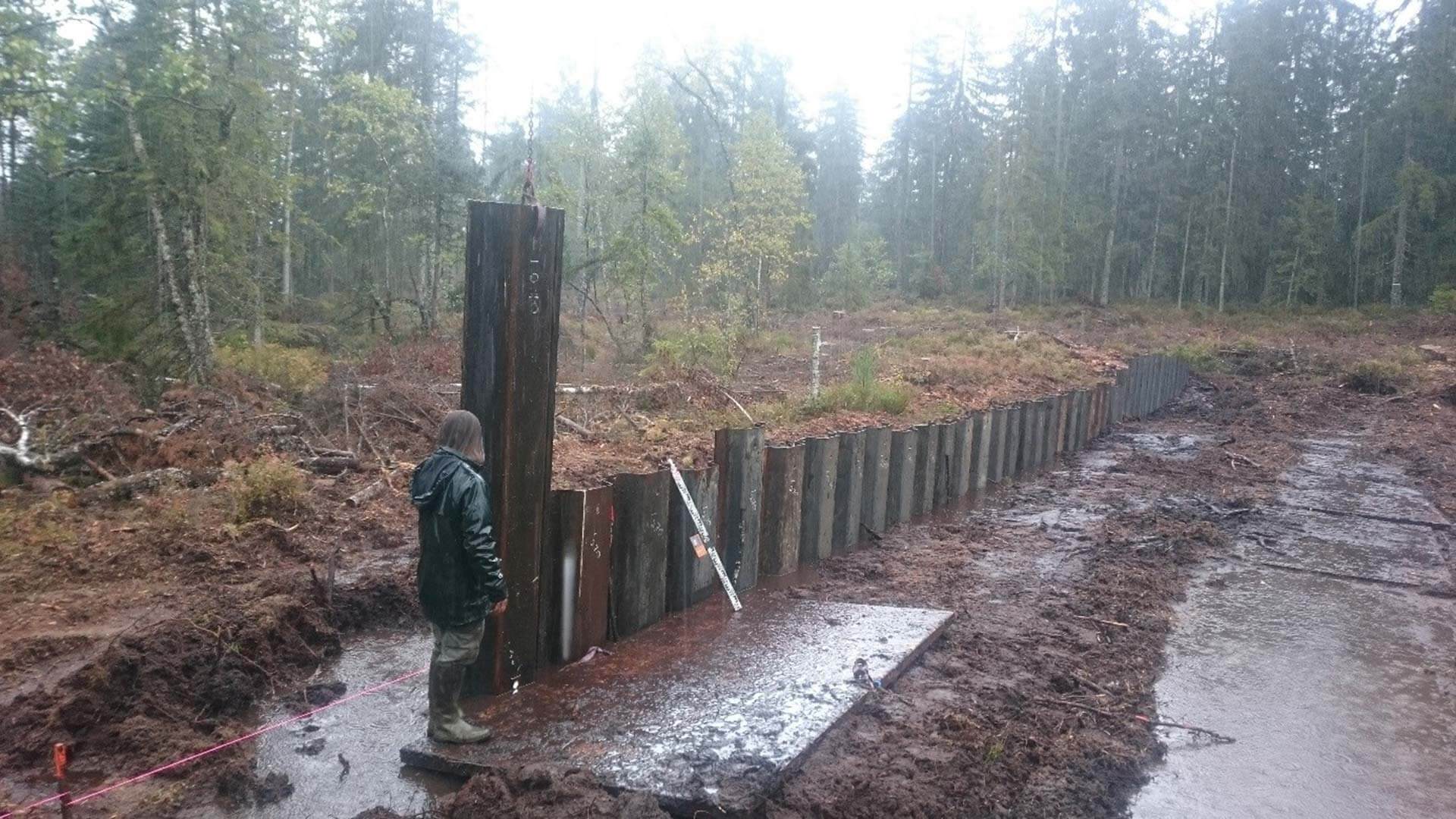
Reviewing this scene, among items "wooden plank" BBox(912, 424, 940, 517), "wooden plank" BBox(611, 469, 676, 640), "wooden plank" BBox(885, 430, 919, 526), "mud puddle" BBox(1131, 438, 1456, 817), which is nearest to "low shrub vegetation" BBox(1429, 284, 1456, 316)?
"mud puddle" BBox(1131, 438, 1456, 817)

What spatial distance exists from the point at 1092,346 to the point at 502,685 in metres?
26.2

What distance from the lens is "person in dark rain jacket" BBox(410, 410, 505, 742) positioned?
4270 mm

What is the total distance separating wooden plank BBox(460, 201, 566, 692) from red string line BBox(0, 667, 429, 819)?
683 millimetres

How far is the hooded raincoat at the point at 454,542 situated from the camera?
427 cm

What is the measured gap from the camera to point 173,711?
15.2 ft

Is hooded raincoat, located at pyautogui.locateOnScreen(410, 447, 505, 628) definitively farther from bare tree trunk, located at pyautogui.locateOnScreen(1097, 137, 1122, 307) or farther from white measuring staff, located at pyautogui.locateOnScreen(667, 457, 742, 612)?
bare tree trunk, located at pyautogui.locateOnScreen(1097, 137, 1122, 307)

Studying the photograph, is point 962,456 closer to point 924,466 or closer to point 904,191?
point 924,466

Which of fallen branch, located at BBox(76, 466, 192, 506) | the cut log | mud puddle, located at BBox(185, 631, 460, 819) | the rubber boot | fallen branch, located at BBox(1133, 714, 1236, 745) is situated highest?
the cut log

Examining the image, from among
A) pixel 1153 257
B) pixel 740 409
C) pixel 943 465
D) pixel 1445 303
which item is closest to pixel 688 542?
pixel 943 465

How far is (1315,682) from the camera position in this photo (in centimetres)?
622

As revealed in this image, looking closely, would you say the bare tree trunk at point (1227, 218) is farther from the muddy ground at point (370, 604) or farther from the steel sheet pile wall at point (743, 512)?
the steel sheet pile wall at point (743, 512)

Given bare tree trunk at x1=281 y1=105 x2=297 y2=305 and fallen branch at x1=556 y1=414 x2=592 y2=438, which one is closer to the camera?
fallen branch at x1=556 y1=414 x2=592 y2=438

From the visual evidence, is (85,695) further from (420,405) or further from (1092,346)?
(1092,346)

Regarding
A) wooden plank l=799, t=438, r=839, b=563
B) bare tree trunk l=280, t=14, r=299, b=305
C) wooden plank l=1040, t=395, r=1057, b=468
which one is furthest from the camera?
bare tree trunk l=280, t=14, r=299, b=305
